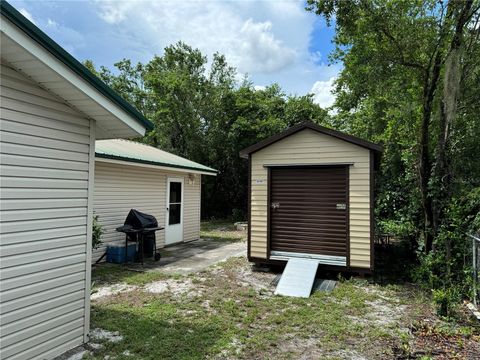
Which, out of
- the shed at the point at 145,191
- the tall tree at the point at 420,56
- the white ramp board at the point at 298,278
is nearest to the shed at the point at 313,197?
the white ramp board at the point at 298,278

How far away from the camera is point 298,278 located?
5.51 meters

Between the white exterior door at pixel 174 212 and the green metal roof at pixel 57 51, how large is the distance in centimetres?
617

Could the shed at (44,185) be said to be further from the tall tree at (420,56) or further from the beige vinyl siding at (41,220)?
the tall tree at (420,56)

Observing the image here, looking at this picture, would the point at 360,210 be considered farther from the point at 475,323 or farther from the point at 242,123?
the point at 242,123

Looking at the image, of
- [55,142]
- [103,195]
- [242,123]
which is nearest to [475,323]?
[55,142]

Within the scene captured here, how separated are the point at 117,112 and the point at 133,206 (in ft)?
16.8


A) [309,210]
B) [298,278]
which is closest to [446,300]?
[298,278]

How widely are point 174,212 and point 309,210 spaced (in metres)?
4.89

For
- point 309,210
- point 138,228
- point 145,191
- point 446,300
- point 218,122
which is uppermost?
point 218,122

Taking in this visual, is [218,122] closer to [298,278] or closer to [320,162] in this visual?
[320,162]

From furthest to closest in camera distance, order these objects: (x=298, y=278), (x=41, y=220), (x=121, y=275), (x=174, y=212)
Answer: (x=174, y=212) < (x=121, y=275) < (x=298, y=278) < (x=41, y=220)

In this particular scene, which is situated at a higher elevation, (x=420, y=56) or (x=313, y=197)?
(x=420, y=56)

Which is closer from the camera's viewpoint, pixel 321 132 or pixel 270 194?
pixel 321 132

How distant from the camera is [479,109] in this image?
5.64m
